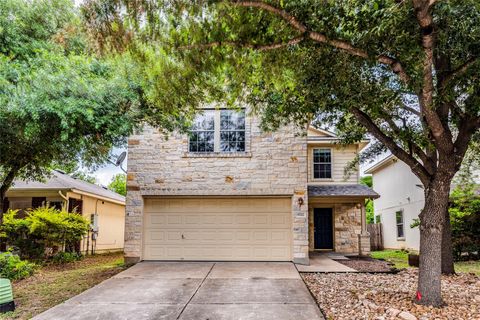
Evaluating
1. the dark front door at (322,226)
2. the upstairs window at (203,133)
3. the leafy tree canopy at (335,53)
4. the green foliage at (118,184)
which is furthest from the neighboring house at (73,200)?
the green foliage at (118,184)

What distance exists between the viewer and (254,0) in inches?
184

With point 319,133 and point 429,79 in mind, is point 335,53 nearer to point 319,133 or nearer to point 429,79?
point 429,79

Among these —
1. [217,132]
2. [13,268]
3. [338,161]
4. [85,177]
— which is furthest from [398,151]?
[85,177]

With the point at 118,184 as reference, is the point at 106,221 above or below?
below

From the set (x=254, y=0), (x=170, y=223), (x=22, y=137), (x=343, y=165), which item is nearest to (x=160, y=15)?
(x=254, y=0)

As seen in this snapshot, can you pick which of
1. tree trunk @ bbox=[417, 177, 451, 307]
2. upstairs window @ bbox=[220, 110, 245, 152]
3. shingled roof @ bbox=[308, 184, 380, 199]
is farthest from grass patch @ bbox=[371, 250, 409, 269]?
upstairs window @ bbox=[220, 110, 245, 152]

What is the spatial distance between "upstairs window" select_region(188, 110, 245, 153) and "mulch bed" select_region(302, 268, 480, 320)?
15.5 ft

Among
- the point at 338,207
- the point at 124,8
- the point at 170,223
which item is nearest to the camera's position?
the point at 124,8

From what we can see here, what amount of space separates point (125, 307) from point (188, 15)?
485cm

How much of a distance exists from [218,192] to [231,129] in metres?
2.09

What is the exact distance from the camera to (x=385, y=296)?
685 cm

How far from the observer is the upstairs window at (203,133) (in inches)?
468

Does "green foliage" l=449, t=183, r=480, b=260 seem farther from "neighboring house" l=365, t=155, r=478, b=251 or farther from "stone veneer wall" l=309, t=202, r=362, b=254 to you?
"stone veneer wall" l=309, t=202, r=362, b=254

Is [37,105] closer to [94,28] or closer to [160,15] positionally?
[94,28]
